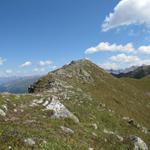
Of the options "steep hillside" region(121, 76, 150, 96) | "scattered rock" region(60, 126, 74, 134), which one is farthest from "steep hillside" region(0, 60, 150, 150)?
"steep hillside" region(121, 76, 150, 96)

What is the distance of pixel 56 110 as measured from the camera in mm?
36375

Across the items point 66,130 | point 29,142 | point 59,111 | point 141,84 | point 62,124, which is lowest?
point 66,130

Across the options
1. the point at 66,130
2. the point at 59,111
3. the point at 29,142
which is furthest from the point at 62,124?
the point at 29,142

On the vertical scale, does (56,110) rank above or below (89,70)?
below

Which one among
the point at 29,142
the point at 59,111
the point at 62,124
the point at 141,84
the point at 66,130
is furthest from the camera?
the point at 141,84

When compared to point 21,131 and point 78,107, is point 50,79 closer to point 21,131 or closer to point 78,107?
point 78,107

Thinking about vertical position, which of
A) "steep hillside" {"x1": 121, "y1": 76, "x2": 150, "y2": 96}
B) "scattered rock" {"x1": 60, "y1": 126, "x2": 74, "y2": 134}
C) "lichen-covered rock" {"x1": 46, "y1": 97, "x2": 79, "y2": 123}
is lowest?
"scattered rock" {"x1": 60, "y1": 126, "x2": 74, "y2": 134}

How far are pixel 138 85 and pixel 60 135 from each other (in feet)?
319

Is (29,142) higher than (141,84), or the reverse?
(141,84)

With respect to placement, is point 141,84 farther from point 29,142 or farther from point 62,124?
point 29,142

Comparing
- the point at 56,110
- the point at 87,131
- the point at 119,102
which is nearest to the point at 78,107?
the point at 56,110

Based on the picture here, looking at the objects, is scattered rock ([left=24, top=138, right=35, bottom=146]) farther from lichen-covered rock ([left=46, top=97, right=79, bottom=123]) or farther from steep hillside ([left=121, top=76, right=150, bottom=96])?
steep hillside ([left=121, top=76, right=150, bottom=96])

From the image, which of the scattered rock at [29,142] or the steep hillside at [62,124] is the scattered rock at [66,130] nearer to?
the steep hillside at [62,124]

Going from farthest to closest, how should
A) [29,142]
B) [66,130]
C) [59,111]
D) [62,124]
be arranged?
[59,111] → [62,124] → [66,130] → [29,142]
